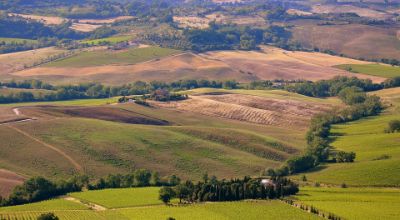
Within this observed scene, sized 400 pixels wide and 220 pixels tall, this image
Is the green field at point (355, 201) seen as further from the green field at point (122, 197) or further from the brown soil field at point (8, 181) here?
the brown soil field at point (8, 181)

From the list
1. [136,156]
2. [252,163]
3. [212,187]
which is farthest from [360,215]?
[136,156]

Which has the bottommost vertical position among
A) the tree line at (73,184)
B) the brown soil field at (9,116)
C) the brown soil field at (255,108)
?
the tree line at (73,184)

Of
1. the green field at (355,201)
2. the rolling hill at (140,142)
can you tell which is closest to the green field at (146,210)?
the green field at (355,201)

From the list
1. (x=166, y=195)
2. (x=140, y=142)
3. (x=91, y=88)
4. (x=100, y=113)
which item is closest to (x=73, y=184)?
(x=166, y=195)

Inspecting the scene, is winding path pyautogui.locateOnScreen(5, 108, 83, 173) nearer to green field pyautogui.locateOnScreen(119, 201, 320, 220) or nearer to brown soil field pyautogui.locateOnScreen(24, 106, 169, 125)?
brown soil field pyautogui.locateOnScreen(24, 106, 169, 125)

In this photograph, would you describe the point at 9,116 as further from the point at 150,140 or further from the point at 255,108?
the point at 255,108

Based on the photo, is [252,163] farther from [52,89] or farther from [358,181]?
[52,89]

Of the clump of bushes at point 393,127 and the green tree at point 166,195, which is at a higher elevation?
the clump of bushes at point 393,127

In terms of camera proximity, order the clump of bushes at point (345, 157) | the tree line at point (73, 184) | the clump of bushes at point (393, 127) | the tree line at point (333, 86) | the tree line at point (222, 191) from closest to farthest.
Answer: the tree line at point (222, 191) < the tree line at point (73, 184) < the clump of bushes at point (345, 157) < the clump of bushes at point (393, 127) < the tree line at point (333, 86)
